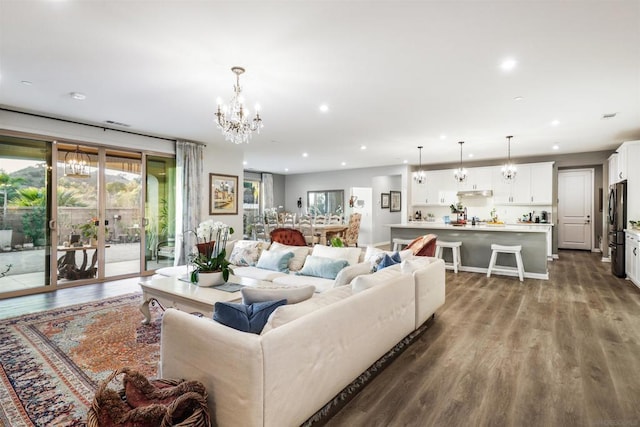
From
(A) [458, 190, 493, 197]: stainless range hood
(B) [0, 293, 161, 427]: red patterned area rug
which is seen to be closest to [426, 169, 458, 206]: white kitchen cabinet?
(A) [458, 190, 493, 197]: stainless range hood

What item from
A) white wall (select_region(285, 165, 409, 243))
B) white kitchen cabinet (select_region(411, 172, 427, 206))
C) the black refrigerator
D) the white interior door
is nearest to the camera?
the black refrigerator

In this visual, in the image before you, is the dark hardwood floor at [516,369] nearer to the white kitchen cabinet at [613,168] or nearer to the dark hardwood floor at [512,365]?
the dark hardwood floor at [512,365]

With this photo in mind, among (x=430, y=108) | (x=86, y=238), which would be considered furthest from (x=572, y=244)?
(x=86, y=238)

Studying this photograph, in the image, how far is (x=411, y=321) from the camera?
10.0ft

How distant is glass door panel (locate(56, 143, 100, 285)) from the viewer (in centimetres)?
532

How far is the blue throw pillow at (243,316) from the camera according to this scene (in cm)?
178

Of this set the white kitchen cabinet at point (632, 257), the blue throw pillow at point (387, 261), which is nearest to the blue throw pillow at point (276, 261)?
the blue throw pillow at point (387, 261)

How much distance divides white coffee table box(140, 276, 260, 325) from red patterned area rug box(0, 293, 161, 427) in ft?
1.09

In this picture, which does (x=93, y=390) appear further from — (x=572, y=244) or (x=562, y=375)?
(x=572, y=244)

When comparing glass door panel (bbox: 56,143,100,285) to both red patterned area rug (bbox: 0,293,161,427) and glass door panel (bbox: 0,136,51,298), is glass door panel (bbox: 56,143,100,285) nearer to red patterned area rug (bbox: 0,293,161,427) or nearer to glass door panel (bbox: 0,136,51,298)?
glass door panel (bbox: 0,136,51,298)

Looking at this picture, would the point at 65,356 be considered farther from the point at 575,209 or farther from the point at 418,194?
the point at 575,209

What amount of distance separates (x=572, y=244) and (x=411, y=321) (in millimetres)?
8932

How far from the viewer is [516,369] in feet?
8.62

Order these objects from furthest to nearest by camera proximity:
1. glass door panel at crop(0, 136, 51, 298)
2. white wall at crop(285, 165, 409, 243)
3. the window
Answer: the window, white wall at crop(285, 165, 409, 243), glass door panel at crop(0, 136, 51, 298)
